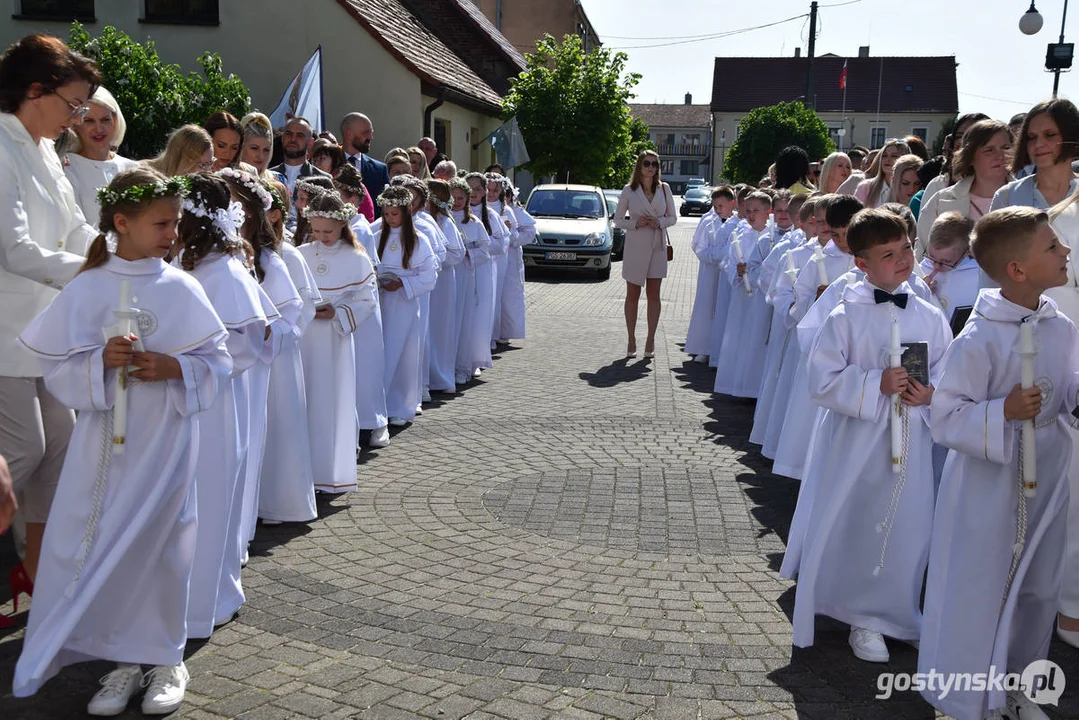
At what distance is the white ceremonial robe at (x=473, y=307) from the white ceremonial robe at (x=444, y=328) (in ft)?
1.62

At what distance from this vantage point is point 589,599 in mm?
5211

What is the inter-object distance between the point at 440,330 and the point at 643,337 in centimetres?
465

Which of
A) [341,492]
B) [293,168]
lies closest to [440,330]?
[293,168]

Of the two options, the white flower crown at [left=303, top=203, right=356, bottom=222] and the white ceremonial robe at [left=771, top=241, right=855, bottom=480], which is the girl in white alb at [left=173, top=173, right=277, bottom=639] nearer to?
the white flower crown at [left=303, top=203, right=356, bottom=222]

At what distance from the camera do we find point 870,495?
15.2ft

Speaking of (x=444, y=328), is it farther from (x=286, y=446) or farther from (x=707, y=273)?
(x=286, y=446)

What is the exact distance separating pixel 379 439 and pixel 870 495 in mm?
4648


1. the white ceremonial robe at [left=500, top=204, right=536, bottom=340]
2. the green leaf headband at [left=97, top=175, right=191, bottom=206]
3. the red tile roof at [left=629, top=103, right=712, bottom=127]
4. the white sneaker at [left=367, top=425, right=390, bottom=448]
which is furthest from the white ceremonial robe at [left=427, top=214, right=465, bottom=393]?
the red tile roof at [left=629, top=103, right=712, bottom=127]

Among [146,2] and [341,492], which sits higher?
[146,2]

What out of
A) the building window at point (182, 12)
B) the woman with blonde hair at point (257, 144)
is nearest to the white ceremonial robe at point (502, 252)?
the woman with blonde hair at point (257, 144)

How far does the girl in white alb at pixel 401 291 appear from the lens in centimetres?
899

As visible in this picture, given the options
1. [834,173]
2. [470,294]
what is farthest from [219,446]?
[470,294]

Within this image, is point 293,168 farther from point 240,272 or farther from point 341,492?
point 240,272

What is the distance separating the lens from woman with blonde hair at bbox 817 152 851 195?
9.76 m
